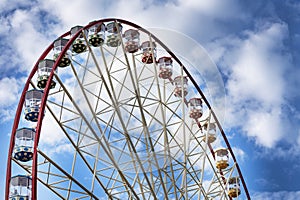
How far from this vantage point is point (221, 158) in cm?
2861

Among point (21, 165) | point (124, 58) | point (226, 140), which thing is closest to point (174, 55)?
point (124, 58)

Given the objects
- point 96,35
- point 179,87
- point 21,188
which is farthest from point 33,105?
point 179,87

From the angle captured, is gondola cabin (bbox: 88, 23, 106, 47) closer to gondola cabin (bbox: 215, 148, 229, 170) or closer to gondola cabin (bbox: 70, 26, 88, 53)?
gondola cabin (bbox: 70, 26, 88, 53)

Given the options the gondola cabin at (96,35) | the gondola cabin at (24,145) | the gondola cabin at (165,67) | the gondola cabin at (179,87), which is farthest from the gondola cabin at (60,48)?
the gondola cabin at (179,87)

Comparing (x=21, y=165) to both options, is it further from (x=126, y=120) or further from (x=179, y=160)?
(x=179, y=160)

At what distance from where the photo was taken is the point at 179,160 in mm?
24719

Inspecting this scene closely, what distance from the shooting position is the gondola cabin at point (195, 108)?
87.6ft

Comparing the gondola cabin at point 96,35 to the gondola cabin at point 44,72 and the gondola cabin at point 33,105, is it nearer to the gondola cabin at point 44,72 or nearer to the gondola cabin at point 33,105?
the gondola cabin at point 44,72

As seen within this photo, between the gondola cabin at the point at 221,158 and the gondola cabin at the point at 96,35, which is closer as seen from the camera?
the gondola cabin at the point at 96,35

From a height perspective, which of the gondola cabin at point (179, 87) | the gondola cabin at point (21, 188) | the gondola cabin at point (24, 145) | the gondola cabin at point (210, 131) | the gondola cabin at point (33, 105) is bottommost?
the gondola cabin at point (21, 188)

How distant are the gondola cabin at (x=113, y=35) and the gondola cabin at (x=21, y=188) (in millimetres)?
6541

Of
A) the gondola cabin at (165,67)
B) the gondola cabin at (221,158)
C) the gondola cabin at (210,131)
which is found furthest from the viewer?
the gondola cabin at (221,158)

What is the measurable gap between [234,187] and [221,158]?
1518 millimetres

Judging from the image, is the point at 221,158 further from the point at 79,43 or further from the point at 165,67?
the point at 79,43
